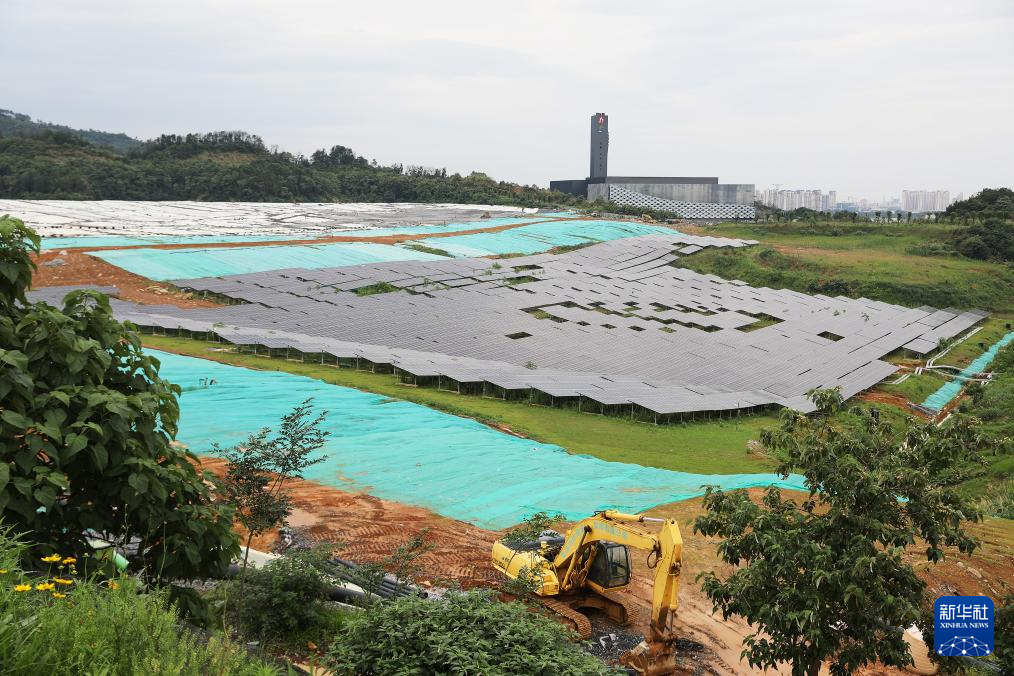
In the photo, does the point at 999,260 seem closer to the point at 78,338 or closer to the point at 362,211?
the point at 362,211

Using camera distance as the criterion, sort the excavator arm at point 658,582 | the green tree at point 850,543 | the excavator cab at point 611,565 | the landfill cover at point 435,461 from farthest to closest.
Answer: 1. the landfill cover at point 435,461
2. the excavator cab at point 611,565
3. the excavator arm at point 658,582
4. the green tree at point 850,543

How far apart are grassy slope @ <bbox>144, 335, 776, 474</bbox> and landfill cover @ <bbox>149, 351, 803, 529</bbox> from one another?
5.14ft

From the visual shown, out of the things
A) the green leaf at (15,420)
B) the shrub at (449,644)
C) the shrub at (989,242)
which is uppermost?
the shrub at (989,242)

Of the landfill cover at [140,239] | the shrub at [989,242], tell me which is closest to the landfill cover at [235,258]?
the landfill cover at [140,239]

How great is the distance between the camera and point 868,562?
631cm

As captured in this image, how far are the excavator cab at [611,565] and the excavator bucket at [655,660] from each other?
1158mm

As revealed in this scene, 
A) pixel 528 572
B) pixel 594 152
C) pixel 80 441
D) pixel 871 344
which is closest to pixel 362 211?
pixel 871 344

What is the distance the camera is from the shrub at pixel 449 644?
5.79m

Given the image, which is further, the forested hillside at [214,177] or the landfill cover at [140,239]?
the forested hillside at [214,177]

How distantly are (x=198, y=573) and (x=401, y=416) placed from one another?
13.4 meters

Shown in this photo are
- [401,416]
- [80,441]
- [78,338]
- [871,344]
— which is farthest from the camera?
[871,344]

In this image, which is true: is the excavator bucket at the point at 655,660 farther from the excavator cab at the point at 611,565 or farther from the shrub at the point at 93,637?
the shrub at the point at 93,637

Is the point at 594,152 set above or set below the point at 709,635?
above

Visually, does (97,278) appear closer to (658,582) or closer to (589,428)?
(589,428)
